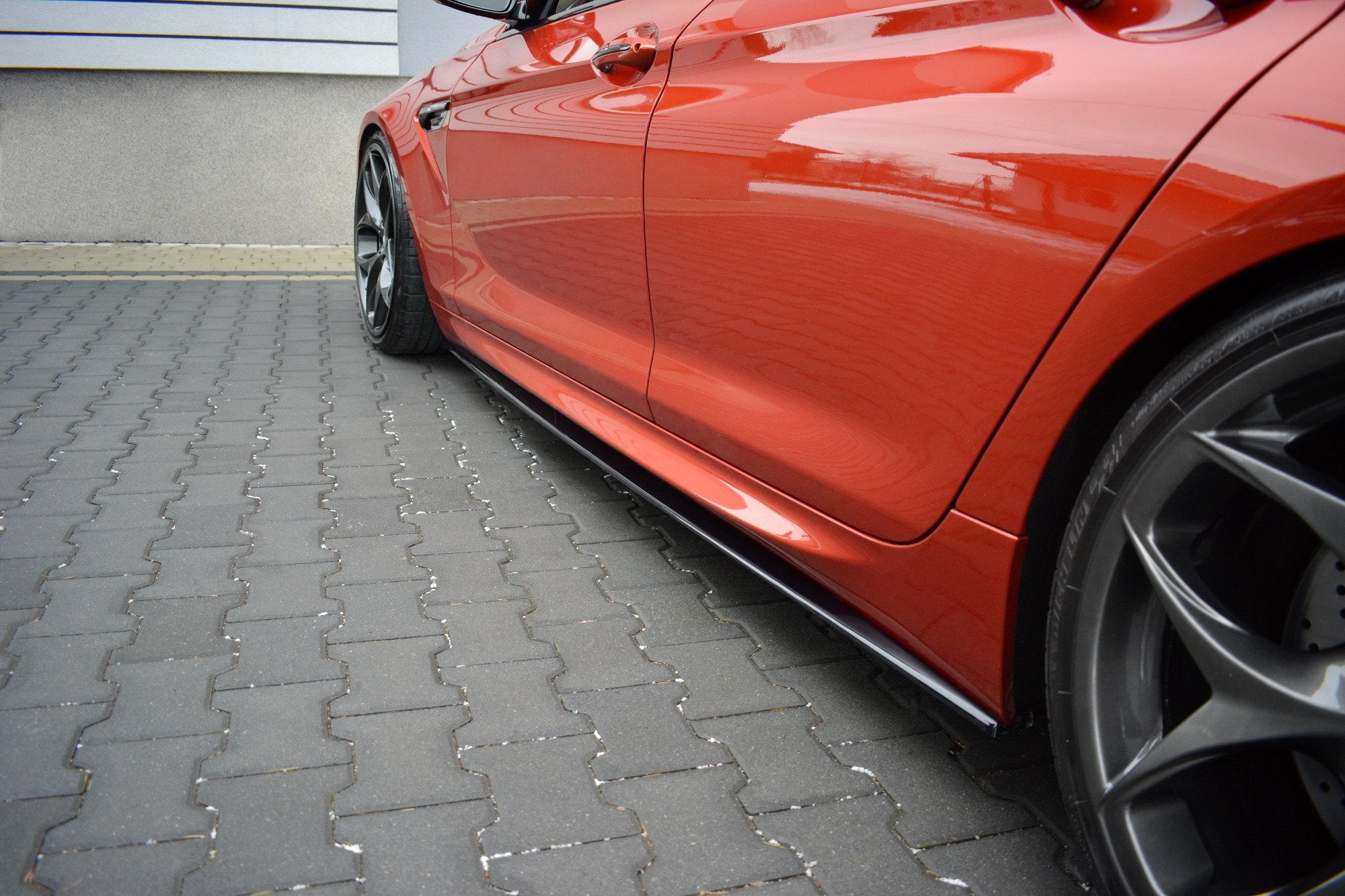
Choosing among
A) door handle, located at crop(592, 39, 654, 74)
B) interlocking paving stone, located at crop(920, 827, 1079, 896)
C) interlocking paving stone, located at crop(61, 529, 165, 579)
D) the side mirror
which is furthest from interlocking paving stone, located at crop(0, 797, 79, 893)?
the side mirror

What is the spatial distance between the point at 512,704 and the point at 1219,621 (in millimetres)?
1215

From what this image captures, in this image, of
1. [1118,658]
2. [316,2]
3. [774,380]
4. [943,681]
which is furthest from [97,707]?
[316,2]

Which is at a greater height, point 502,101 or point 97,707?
point 502,101

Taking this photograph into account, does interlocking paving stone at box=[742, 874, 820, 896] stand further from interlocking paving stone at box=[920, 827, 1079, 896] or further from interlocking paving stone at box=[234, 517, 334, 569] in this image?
interlocking paving stone at box=[234, 517, 334, 569]

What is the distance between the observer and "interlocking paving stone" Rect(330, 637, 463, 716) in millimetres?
1924

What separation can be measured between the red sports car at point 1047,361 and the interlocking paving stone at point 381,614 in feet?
1.90

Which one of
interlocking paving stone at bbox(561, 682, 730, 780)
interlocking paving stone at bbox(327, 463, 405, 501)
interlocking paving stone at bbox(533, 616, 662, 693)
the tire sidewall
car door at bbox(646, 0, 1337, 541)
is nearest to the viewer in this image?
car door at bbox(646, 0, 1337, 541)

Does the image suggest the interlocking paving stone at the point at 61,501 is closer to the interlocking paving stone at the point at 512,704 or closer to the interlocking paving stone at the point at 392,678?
the interlocking paving stone at the point at 392,678

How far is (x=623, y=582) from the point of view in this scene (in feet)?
8.09

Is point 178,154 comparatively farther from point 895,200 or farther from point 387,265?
point 895,200

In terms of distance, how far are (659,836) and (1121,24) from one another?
123cm

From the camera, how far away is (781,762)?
1.80m

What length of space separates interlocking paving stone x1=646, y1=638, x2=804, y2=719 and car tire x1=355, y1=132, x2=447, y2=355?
2.29m

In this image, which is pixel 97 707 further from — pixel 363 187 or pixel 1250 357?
pixel 363 187
